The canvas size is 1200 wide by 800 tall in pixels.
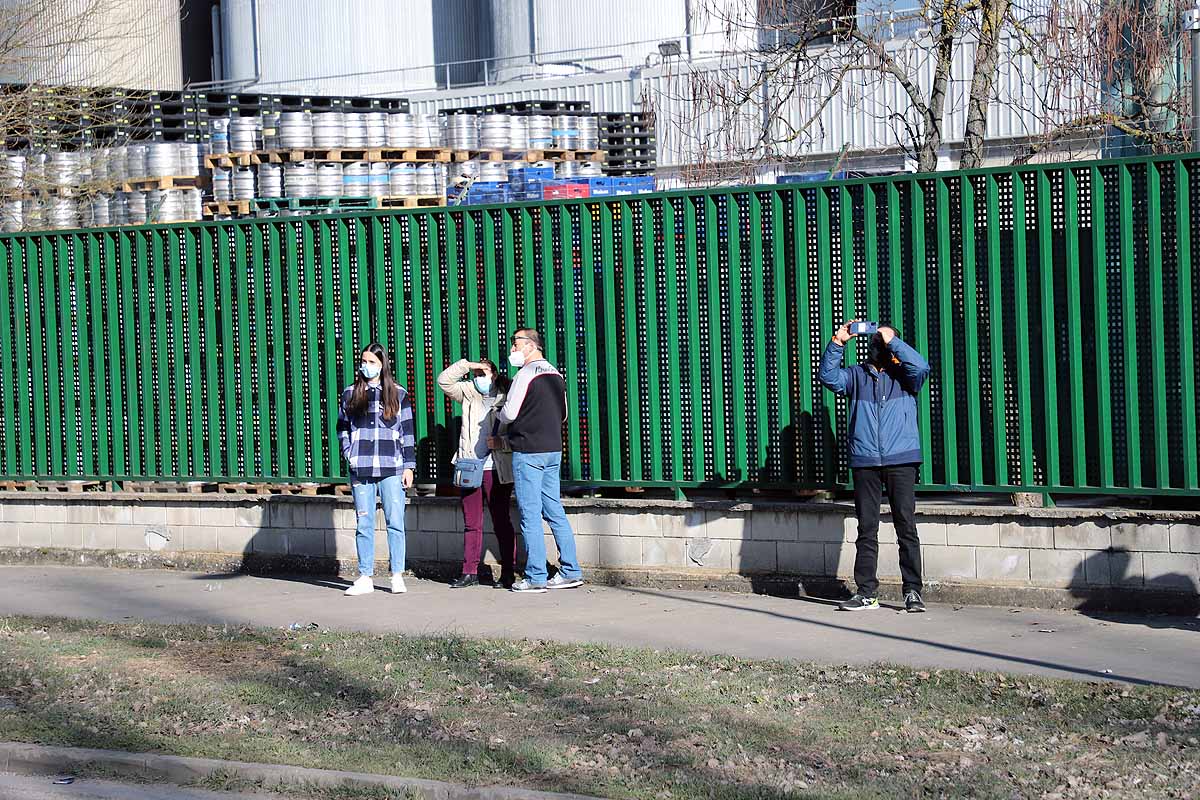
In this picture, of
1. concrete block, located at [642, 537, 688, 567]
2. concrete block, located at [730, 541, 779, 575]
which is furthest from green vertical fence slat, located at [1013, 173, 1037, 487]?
concrete block, located at [642, 537, 688, 567]

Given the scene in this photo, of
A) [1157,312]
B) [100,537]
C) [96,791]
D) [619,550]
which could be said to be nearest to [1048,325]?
[1157,312]

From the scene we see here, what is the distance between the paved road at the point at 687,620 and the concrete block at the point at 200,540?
0.41 m

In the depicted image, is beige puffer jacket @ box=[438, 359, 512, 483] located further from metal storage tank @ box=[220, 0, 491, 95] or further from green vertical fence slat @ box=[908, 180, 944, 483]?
metal storage tank @ box=[220, 0, 491, 95]

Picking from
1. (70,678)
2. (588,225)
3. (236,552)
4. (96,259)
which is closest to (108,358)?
(96,259)

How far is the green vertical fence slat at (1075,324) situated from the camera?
33.6 ft

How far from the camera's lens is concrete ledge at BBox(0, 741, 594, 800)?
20.8ft

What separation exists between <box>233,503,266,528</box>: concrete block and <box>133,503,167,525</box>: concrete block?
0.73 m

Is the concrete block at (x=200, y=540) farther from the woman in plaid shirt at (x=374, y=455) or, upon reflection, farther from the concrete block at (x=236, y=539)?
the woman in plaid shirt at (x=374, y=455)

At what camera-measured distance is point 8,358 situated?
14602 mm

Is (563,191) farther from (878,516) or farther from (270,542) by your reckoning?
(878,516)

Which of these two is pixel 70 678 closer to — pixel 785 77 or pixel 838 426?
pixel 838 426

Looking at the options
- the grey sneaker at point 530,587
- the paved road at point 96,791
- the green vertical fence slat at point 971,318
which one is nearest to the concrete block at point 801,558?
the green vertical fence slat at point 971,318

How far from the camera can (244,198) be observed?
20484mm

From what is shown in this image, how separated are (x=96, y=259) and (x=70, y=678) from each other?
6269 millimetres
